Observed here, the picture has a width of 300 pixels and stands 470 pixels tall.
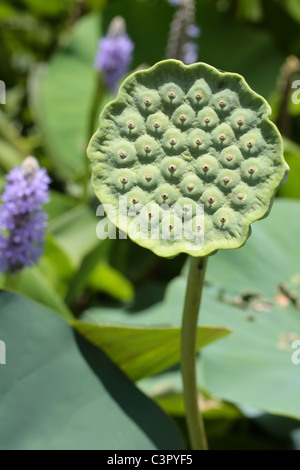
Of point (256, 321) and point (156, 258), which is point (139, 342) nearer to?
point (256, 321)

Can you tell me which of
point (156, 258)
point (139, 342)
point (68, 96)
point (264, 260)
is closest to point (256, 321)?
point (264, 260)

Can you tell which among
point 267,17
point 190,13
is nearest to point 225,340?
point 190,13

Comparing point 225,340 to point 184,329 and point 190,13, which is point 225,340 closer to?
point 184,329

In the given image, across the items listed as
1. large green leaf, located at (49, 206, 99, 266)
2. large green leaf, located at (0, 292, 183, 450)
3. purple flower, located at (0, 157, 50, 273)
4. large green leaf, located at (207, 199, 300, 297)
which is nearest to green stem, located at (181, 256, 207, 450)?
large green leaf, located at (0, 292, 183, 450)

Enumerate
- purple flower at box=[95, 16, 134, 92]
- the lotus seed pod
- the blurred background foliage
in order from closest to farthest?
the lotus seed pod
the blurred background foliage
purple flower at box=[95, 16, 134, 92]

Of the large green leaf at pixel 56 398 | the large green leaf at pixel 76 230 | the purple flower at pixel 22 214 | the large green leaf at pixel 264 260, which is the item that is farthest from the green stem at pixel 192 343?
the large green leaf at pixel 76 230

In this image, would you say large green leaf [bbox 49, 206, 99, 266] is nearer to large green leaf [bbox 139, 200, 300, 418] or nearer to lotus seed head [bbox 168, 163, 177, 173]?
large green leaf [bbox 139, 200, 300, 418]

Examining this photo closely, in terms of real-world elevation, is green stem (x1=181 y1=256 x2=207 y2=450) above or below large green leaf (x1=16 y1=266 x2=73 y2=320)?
below
